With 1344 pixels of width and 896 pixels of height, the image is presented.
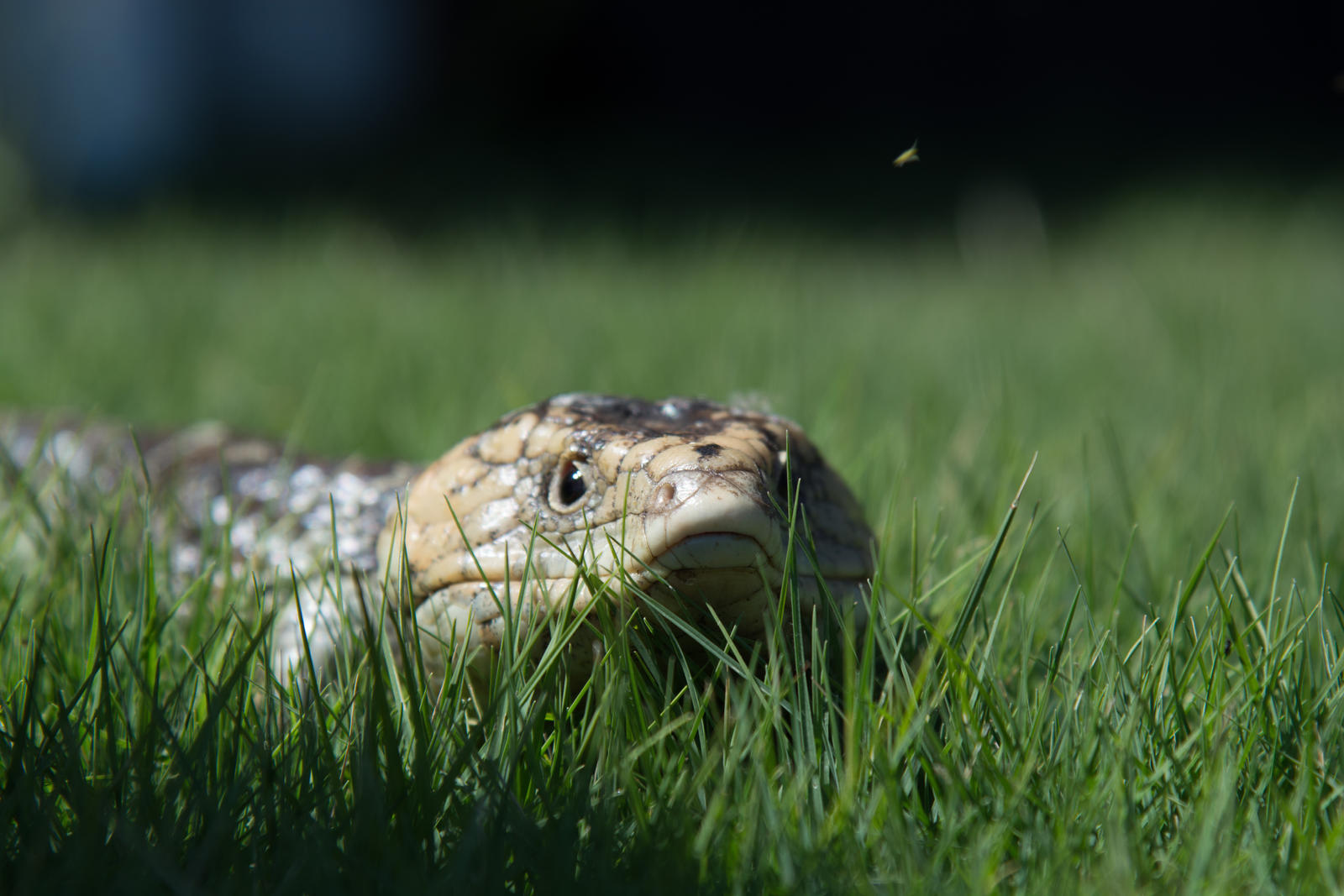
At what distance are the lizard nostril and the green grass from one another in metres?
0.21

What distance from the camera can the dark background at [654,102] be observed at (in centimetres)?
1003

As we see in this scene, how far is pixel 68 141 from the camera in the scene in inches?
439

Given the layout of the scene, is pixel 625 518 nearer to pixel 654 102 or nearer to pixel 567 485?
pixel 567 485

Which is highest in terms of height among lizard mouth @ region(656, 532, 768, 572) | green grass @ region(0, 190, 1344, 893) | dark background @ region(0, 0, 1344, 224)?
dark background @ region(0, 0, 1344, 224)

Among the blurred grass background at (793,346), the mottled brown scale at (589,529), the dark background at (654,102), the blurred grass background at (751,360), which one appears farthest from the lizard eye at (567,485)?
the dark background at (654,102)

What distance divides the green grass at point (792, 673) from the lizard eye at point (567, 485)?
0.26 metres

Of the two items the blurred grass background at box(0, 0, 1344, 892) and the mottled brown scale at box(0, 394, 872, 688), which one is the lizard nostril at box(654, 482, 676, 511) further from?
the blurred grass background at box(0, 0, 1344, 892)

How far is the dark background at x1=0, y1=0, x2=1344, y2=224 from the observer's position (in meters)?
10.0

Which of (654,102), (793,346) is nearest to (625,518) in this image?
(793,346)

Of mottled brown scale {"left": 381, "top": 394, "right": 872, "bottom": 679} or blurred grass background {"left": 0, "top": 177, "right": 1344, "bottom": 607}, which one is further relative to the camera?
blurred grass background {"left": 0, "top": 177, "right": 1344, "bottom": 607}

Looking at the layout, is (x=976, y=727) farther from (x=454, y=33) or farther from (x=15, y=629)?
(x=454, y=33)

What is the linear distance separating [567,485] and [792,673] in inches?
19.4

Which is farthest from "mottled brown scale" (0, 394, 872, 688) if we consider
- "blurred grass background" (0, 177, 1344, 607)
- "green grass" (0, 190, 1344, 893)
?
"blurred grass background" (0, 177, 1344, 607)

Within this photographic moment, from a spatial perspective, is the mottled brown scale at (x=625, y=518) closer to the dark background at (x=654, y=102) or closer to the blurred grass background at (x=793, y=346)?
the blurred grass background at (x=793, y=346)
